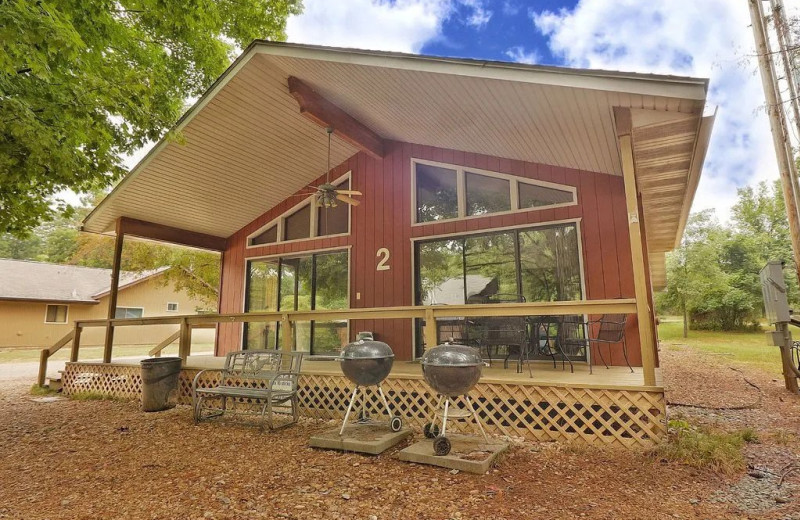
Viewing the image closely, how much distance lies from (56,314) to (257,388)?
1862cm

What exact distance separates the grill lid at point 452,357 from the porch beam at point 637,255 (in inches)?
60.2

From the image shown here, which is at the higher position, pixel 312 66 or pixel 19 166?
pixel 312 66

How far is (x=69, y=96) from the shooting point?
14.4ft

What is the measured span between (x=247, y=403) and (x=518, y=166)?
543cm

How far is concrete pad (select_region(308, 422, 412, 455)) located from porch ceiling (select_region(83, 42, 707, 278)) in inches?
147

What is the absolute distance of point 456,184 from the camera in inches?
285

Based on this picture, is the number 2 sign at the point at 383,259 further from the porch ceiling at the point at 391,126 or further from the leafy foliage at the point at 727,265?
the leafy foliage at the point at 727,265

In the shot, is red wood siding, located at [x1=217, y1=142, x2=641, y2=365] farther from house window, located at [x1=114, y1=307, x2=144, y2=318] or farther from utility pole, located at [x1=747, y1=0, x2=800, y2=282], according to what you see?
house window, located at [x1=114, y1=307, x2=144, y2=318]

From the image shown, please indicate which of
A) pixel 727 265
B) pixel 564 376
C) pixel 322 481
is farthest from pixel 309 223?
pixel 727 265

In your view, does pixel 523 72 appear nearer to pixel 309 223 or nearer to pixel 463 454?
pixel 463 454

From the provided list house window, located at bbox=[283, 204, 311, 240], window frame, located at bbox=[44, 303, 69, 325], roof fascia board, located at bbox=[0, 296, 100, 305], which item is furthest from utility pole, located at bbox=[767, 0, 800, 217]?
window frame, located at bbox=[44, 303, 69, 325]

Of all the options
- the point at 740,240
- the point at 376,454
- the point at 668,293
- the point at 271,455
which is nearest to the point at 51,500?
the point at 271,455

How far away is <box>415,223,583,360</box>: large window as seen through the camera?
20.2 feet

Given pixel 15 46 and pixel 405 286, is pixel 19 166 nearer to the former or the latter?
pixel 15 46
